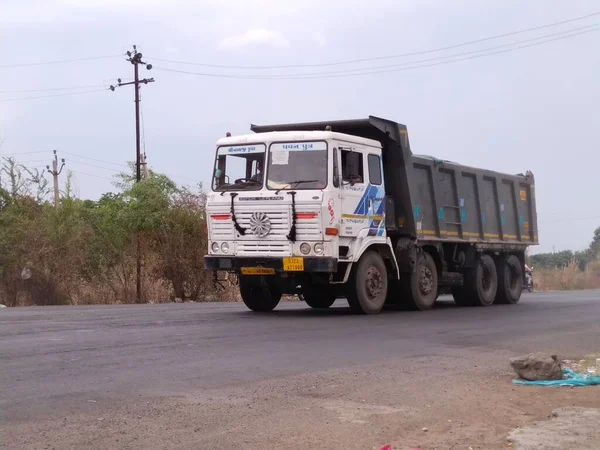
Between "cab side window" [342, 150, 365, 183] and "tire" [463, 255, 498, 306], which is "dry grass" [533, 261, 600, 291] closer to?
"tire" [463, 255, 498, 306]

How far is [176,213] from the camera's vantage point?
24.7 metres

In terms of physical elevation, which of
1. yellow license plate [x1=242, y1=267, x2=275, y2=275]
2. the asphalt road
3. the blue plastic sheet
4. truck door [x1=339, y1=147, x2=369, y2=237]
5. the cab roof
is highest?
the cab roof

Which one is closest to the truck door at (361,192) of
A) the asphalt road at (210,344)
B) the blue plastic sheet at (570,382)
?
the asphalt road at (210,344)

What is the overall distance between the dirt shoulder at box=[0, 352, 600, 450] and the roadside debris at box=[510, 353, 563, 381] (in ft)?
0.72

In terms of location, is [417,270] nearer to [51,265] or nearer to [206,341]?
[206,341]

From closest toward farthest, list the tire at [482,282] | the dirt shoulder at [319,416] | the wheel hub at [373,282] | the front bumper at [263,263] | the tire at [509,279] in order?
the dirt shoulder at [319,416] < the front bumper at [263,263] < the wheel hub at [373,282] < the tire at [482,282] < the tire at [509,279]

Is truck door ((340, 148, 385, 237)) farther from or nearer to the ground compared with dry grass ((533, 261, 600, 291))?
farther from the ground

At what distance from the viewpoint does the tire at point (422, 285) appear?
15.8 meters

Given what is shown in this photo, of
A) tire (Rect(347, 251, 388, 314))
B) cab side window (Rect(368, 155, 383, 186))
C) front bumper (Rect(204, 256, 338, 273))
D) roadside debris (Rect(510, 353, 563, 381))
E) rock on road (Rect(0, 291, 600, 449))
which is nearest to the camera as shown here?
rock on road (Rect(0, 291, 600, 449))

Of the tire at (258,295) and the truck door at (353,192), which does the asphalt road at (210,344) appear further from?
the truck door at (353,192)

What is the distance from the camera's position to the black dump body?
49.7 ft

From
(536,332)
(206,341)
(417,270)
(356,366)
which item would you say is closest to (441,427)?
(356,366)

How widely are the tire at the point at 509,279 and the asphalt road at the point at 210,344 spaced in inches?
146

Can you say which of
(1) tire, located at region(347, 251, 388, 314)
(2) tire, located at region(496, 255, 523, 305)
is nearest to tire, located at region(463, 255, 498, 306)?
(2) tire, located at region(496, 255, 523, 305)
